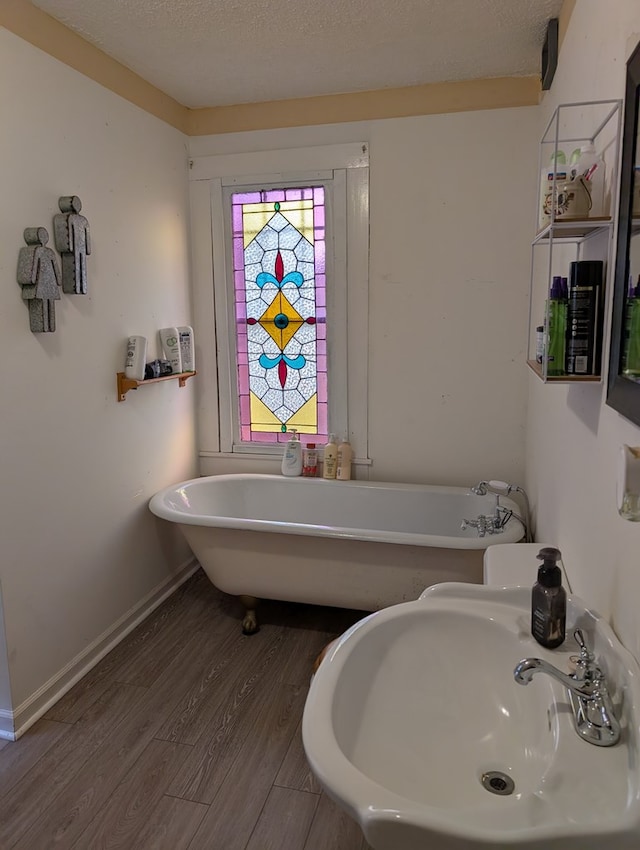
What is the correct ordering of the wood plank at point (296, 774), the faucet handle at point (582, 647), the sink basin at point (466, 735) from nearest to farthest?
the sink basin at point (466, 735) < the faucet handle at point (582, 647) < the wood plank at point (296, 774)

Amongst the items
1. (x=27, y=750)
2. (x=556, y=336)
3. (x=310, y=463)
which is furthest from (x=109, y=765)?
(x=556, y=336)

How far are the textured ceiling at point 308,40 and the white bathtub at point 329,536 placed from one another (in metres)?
1.85

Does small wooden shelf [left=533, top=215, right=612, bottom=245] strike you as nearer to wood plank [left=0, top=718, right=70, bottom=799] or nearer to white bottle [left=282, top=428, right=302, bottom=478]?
white bottle [left=282, top=428, right=302, bottom=478]

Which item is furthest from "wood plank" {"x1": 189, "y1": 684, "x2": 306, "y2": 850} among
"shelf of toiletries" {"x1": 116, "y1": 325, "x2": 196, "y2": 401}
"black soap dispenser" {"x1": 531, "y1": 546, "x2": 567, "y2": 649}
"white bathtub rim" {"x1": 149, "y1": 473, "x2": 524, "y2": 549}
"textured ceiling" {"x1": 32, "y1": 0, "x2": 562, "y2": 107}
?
"textured ceiling" {"x1": 32, "y1": 0, "x2": 562, "y2": 107}

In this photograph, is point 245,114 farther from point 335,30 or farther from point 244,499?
point 244,499

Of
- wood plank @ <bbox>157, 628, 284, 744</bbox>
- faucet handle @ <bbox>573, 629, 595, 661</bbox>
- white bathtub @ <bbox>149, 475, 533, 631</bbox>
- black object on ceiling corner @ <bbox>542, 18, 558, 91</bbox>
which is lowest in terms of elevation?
wood plank @ <bbox>157, 628, 284, 744</bbox>

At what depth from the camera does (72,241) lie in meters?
2.16

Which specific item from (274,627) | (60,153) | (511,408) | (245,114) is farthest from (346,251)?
(274,627)

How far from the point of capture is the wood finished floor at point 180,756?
5.51 feet

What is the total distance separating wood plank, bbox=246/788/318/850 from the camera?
1.64 metres

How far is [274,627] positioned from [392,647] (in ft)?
5.28

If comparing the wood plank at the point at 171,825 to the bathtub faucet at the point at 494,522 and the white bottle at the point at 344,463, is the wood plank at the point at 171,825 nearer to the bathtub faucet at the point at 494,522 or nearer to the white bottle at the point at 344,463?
the bathtub faucet at the point at 494,522

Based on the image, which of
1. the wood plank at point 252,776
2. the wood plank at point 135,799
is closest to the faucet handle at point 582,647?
the wood plank at point 252,776

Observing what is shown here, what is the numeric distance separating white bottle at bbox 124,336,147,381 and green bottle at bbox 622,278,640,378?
1994 millimetres
